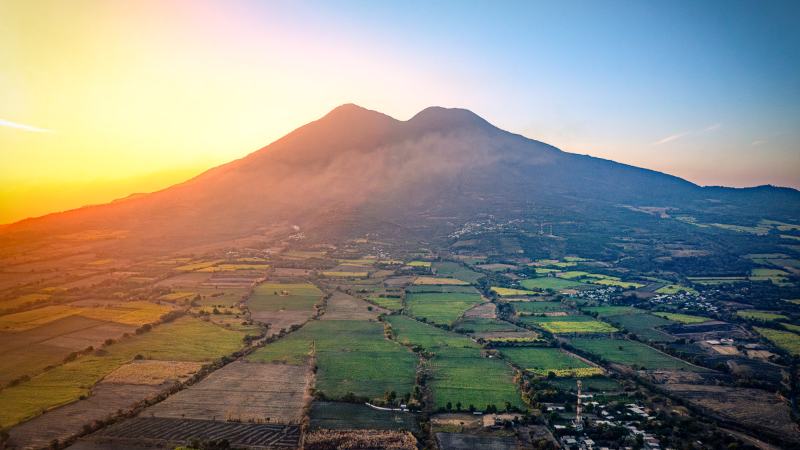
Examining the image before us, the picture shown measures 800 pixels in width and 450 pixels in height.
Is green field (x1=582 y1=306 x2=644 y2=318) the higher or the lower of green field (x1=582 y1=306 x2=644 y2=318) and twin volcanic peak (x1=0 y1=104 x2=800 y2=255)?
the lower

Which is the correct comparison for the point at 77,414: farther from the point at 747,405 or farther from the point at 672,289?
the point at 672,289

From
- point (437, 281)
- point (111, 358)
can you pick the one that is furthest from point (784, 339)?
point (111, 358)

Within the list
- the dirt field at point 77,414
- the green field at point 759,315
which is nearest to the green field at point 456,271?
the green field at point 759,315

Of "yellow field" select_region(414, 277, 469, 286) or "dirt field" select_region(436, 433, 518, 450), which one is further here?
"yellow field" select_region(414, 277, 469, 286)

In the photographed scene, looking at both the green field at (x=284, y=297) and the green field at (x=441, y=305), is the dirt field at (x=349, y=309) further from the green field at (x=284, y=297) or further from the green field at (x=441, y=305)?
the green field at (x=441, y=305)

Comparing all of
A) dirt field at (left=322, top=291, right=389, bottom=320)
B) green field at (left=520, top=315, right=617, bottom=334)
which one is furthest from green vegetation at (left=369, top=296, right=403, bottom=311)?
green field at (left=520, top=315, right=617, bottom=334)

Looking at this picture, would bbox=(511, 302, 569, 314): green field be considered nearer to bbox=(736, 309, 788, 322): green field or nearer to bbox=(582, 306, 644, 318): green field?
bbox=(582, 306, 644, 318): green field
